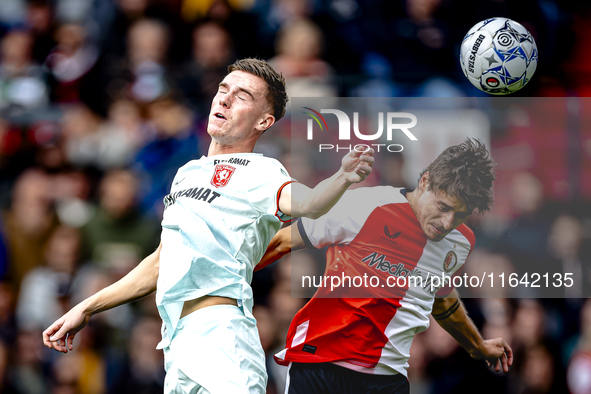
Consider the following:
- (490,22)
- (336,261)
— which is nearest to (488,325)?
(336,261)

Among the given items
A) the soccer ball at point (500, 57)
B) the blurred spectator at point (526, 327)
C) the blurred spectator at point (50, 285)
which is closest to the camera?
the soccer ball at point (500, 57)

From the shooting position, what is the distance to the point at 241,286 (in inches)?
149

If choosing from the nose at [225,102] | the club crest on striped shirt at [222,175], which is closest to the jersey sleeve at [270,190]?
the club crest on striped shirt at [222,175]

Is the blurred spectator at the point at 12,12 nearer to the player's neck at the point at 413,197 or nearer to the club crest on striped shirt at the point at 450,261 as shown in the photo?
the player's neck at the point at 413,197

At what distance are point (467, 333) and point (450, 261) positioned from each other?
52 cm

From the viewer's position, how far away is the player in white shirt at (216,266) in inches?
143

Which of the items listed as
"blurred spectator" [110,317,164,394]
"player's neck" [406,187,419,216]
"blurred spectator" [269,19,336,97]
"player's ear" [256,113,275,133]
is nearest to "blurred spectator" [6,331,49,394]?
"blurred spectator" [110,317,164,394]

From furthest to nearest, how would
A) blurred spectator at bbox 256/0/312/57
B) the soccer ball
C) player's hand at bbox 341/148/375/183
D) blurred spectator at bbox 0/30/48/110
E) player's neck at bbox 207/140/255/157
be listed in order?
blurred spectator at bbox 0/30/48/110 → blurred spectator at bbox 256/0/312/57 → the soccer ball → player's neck at bbox 207/140/255/157 → player's hand at bbox 341/148/375/183

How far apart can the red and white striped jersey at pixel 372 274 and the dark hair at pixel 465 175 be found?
0.76ft

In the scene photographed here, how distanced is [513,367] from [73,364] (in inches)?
160

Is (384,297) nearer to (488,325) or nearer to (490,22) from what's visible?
(488,325)

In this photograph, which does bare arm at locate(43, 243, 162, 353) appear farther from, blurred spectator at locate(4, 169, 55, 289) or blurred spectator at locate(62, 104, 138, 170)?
blurred spectator at locate(62, 104, 138, 170)

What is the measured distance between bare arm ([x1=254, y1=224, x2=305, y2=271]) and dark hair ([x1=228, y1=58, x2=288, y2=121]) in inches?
31.4

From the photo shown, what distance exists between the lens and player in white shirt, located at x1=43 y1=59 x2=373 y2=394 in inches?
143
